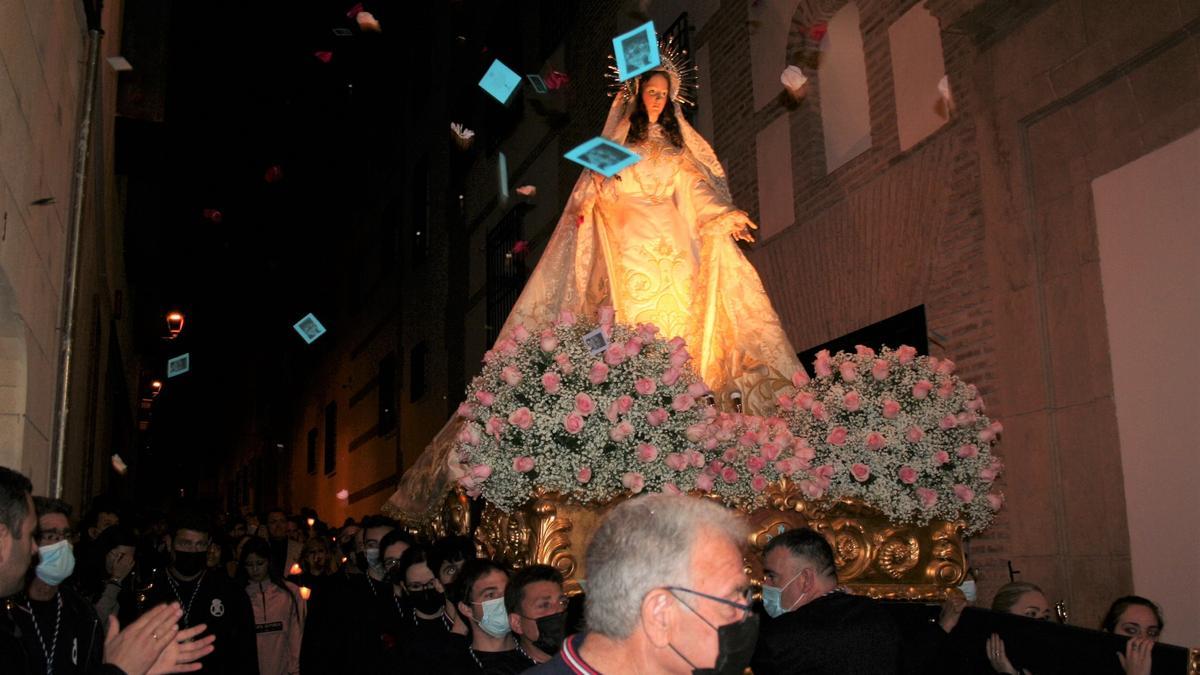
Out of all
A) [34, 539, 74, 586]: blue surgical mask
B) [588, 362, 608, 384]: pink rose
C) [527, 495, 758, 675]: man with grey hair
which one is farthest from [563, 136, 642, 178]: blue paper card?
[527, 495, 758, 675]: man with grey hair

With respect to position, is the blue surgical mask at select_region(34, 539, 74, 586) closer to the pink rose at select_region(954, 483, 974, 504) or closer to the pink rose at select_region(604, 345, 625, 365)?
Answer: the pink rose at select_region(604, 345, 625, 365)

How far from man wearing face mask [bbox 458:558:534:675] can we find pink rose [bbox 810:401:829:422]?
88.0 inches

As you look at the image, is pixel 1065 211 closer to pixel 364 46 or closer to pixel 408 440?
pixel 408 440

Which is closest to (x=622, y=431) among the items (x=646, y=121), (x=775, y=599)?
(x=775, y=599)

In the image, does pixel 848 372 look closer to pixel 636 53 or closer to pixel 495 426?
pixel 495 426

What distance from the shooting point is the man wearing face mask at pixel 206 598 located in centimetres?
637

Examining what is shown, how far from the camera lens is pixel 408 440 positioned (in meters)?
21.7

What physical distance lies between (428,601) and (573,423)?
1.23m

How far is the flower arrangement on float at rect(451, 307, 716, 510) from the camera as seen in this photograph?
548cm

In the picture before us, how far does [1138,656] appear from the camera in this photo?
4258 mm

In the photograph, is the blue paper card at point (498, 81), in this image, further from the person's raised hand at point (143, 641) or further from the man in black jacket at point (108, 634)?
the person's raised hand at point (143, 641)

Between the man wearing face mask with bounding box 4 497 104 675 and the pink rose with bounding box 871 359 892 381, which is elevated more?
the pink rose with bounding box 871 359 892 381

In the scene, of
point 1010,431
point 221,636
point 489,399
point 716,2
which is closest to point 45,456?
point 221,636

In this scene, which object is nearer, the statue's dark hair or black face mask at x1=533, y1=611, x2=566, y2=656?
black face mask at x1=533, y1=611, x2=566, y2=656
